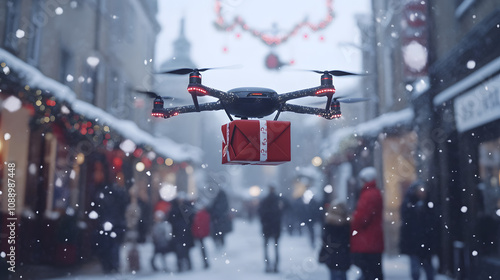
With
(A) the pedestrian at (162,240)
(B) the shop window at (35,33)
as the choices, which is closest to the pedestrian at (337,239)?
(A) the pedestrian at (162,240)

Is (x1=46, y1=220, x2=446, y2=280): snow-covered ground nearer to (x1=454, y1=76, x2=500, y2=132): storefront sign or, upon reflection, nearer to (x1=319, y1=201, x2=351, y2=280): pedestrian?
(x1=319, y1=201, x2=351, y2=280): pedestrian

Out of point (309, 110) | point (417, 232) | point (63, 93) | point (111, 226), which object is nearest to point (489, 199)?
point (417, 232)

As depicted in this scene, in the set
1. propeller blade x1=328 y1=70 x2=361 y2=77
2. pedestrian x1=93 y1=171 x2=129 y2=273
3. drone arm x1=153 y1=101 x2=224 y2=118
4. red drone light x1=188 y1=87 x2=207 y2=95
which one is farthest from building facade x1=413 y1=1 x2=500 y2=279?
pedestrian x1=93 y1=171 x2=129 y2=273

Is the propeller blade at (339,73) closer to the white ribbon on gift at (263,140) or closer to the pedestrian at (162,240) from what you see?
the white ribbon on gift at (263,140)

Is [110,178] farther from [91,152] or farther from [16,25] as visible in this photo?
[16,25]

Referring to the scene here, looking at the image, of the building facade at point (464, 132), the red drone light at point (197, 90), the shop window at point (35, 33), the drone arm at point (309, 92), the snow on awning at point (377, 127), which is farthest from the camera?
the snow on awning at point (377, 127)
